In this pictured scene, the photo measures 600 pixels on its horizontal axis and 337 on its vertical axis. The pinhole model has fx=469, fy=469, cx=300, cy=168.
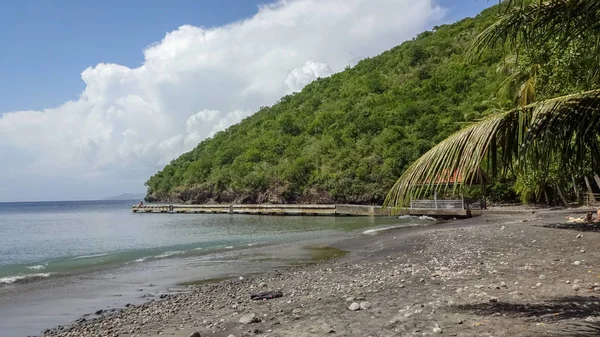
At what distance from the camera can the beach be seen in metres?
5.88

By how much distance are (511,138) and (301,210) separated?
4811 centimetres

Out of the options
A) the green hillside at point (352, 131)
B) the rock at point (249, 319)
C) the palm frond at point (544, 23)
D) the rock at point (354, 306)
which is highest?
the green hillside at point (352, 131)

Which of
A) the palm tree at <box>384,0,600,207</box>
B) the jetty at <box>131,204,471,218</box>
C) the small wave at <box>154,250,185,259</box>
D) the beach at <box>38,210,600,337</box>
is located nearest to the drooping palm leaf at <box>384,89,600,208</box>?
the palm tree at <box>384,0,600,207</box>

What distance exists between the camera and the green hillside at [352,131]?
5503cm

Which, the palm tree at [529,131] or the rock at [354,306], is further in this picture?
the rock at [354,306]

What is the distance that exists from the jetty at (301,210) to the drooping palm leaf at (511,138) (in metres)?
22.2

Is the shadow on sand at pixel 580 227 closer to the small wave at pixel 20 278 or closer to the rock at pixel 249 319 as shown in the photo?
the rock at pixel 249 319

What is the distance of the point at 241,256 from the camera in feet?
62.3

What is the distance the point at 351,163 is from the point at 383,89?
24.0m

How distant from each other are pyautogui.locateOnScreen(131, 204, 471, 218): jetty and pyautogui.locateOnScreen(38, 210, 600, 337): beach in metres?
14.4

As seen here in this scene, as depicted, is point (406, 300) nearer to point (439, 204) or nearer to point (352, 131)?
point (439, 204)

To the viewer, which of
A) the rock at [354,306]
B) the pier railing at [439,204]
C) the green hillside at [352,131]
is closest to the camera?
the rock at [354,306]

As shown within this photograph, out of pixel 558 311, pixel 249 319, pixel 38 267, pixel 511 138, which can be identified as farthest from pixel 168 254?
pixel 511 138

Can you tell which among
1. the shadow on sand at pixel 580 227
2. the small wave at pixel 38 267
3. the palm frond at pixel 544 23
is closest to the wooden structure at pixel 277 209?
the shadow on sand at pixel 580 227
